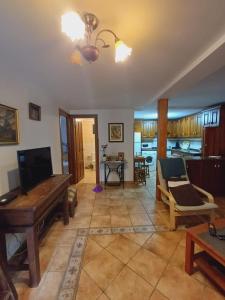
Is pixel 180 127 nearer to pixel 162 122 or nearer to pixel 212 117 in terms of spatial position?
pixel 212 117

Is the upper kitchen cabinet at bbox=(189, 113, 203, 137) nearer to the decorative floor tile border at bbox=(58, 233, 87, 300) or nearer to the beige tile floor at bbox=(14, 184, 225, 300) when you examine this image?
the beige tile floor at bbox=(14, 184, 225, 300)

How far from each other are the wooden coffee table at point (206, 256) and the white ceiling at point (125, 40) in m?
1.79

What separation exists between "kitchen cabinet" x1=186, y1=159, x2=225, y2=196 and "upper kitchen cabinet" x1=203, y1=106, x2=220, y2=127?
1158 mm

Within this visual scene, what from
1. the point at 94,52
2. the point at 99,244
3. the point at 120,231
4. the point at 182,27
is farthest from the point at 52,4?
the point at 120,231

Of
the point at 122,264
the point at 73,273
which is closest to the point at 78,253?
the point at 73,273

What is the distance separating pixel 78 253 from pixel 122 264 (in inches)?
22.0

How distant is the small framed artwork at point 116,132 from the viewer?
464 centimetres

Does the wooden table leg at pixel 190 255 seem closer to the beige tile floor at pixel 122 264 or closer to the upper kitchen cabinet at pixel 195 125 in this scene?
the beige tile floor at pixel 122 264

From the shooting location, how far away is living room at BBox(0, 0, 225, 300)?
115 cm

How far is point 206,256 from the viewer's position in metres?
1.67

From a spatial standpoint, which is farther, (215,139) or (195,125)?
(195,125)

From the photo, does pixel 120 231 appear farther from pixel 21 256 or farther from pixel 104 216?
pixel 21 256

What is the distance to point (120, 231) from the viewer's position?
238 cm

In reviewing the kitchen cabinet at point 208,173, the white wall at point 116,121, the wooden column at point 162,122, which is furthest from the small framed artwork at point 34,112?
the kitchen cabinet at point 208,173
